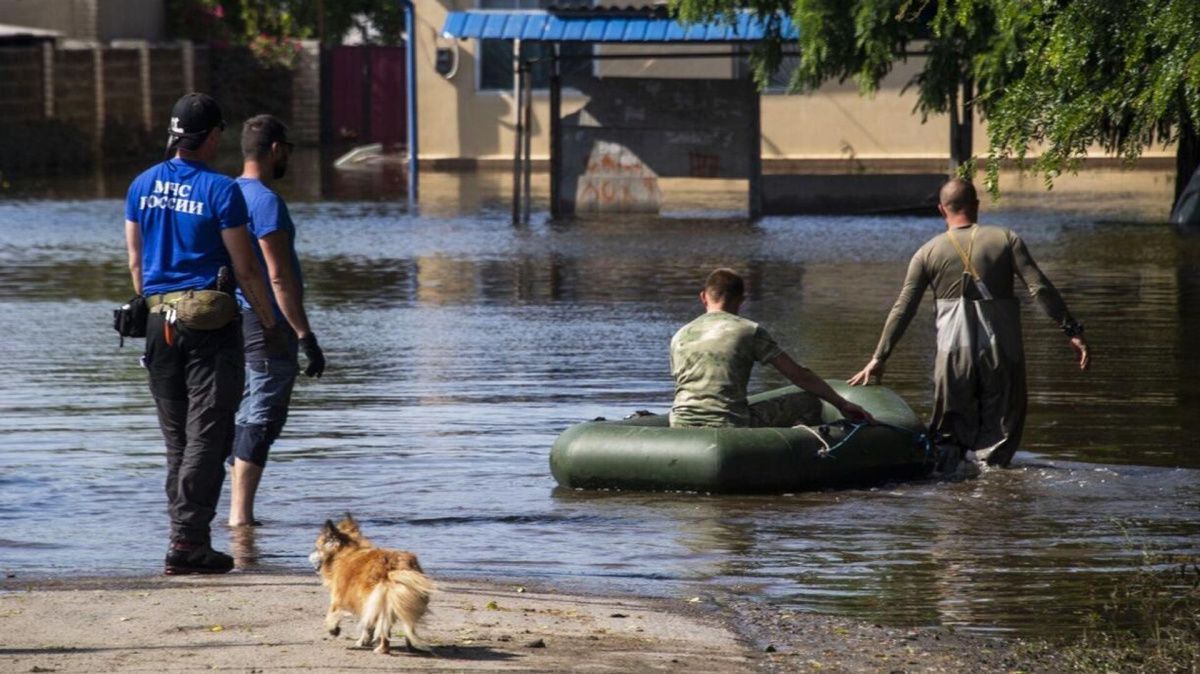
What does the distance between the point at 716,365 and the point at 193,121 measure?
2.87 metres

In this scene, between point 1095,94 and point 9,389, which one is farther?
point 9,389

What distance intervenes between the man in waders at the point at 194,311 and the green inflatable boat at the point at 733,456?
234cm

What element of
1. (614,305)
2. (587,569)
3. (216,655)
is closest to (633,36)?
(614,305)

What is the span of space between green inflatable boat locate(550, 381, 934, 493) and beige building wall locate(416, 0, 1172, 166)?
84.3ft

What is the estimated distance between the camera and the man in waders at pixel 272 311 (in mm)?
8219

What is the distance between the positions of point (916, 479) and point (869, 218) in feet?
55.9

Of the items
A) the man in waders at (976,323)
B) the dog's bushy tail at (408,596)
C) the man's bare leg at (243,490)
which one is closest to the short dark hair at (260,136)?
the man's bare leg at (243,490)

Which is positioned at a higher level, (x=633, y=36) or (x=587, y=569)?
(x=633, y=36)

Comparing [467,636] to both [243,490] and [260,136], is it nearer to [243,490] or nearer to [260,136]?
[243,490]

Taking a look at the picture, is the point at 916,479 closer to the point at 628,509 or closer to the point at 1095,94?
the point at 628,509

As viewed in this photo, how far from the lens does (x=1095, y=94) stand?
28.0 feet

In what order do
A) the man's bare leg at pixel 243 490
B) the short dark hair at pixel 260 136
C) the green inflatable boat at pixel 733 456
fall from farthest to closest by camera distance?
the green inflatable boat at pixel 733 456, the man's bare leg at pixel 243 490, the short dark hair at pixel 260 136

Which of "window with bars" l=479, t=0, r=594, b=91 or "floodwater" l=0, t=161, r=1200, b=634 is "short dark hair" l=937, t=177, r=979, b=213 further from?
"window with bars" l=479, t=0, r=594, b=91

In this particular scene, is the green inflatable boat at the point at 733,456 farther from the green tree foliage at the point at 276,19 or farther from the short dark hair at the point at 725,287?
the green tree foliage at the point at 276,19
